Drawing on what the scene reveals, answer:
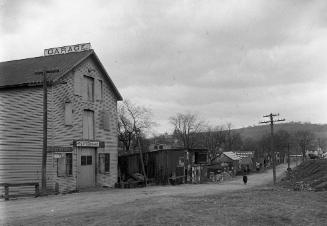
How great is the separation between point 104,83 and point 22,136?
9.42m

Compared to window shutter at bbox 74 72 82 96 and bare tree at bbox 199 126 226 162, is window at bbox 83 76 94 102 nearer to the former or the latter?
window shutter at bbox 74 72 82 96

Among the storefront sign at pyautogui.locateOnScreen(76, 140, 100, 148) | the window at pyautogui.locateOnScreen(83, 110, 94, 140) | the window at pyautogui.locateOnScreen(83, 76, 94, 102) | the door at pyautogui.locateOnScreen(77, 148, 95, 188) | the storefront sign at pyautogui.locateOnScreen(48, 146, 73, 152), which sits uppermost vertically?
the window at pyautogui.locateOnScreen(83, 76, 94, 102)

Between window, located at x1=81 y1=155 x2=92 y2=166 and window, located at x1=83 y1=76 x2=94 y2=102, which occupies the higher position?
window, located at x1=83 y1=76 x2=94 y2=102

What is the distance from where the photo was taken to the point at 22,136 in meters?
28.9

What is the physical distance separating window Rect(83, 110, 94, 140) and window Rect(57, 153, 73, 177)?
245 cm

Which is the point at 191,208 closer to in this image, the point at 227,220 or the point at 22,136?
the point at 227,220

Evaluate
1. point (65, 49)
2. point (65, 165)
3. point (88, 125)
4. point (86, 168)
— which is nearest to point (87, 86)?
point (88, 125)

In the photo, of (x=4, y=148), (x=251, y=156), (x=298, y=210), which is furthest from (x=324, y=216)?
(x=251, y=156)

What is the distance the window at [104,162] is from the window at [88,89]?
438 cm

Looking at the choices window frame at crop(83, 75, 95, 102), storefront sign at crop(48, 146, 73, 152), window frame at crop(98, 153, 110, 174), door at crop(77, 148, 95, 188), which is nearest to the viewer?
storefront sign at crop(48, 146, 73, 152)

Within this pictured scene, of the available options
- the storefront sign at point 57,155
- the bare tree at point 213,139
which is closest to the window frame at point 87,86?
the storefront sign at point 57,155

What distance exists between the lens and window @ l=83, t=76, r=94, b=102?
33978mm

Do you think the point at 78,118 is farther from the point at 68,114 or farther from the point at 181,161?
the point at 181,161

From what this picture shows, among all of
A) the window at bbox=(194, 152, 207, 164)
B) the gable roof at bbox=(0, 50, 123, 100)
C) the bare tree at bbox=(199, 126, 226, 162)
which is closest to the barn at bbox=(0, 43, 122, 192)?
the gable roof at bbox=(0, 50, 123, 100)
